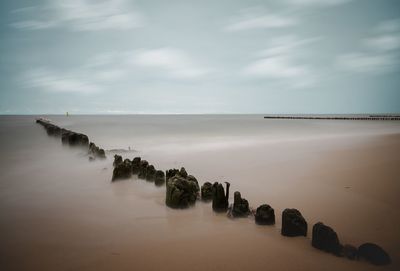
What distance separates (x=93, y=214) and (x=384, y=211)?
668 cm

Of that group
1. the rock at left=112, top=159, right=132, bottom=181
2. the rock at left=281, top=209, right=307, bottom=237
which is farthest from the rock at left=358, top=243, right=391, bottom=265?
the rock at left=112, top=159, right=132, bottom=181

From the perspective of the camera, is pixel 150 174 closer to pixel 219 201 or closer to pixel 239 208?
pixel 219 201

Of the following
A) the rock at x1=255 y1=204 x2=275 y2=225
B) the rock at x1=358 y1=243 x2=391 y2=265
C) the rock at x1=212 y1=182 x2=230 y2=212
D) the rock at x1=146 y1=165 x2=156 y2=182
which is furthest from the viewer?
the rock at x1=146 y1=165 x2=156 y2=182

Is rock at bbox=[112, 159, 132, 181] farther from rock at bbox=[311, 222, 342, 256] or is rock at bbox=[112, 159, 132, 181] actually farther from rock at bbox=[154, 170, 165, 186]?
rock at bbox=[311, 222, 342, 256]

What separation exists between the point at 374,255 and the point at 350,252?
1.03 ft

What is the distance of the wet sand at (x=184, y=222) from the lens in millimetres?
4121

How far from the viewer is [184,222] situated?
18.6 feet

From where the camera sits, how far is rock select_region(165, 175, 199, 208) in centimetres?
646

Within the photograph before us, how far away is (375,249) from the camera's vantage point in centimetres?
388

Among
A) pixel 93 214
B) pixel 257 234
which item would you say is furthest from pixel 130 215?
pixel 257 234

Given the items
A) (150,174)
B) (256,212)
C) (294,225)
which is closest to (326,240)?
(294,225)

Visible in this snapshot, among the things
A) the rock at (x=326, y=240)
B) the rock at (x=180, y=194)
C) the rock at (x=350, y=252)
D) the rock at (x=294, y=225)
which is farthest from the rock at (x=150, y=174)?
the rock at (x=350, y=252)

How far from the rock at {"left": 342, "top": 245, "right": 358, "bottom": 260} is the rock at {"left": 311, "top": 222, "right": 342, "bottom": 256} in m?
0.07

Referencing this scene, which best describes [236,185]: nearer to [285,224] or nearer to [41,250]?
[285,224]
